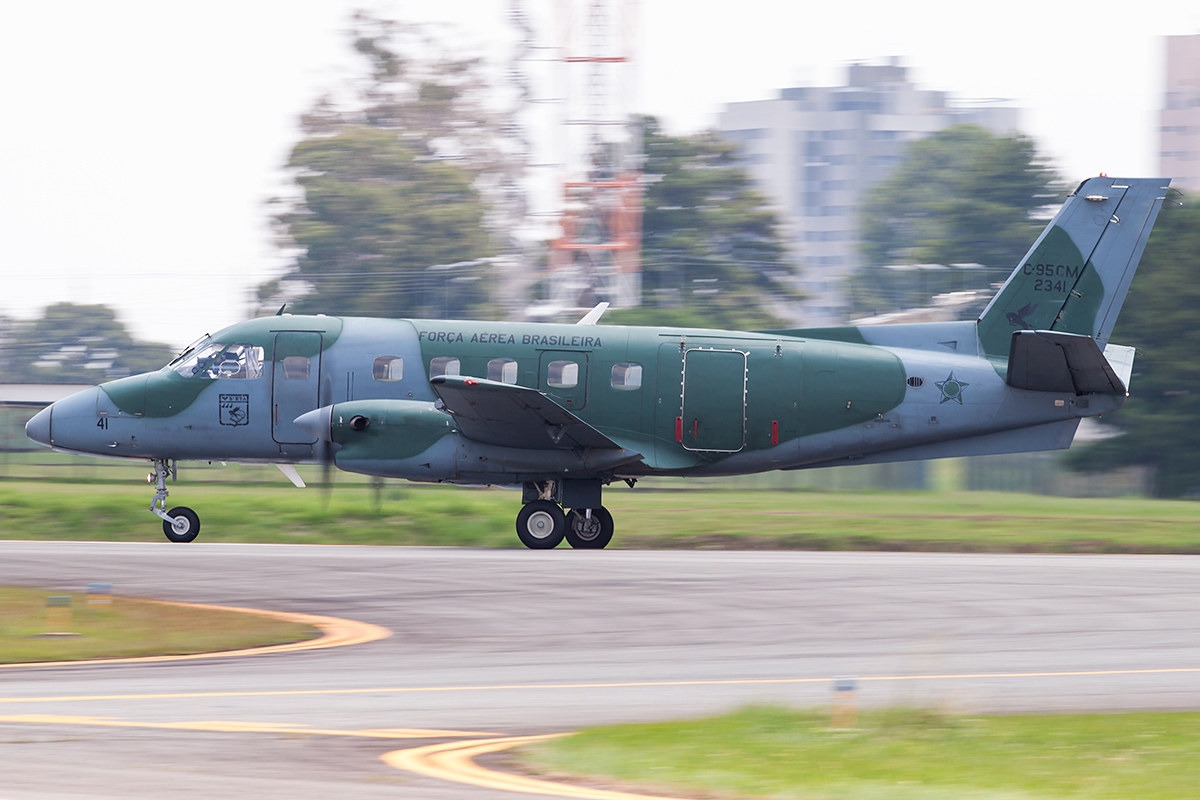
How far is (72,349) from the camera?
69.6 metres

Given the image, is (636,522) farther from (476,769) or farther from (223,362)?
(476,769)

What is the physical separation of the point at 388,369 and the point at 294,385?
162 centimetres

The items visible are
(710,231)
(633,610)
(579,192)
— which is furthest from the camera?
(710,231)

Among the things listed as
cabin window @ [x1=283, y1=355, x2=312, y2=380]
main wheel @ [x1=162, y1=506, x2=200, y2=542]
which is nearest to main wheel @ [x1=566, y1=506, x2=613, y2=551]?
cabin window @ [x1=283, y1=355, x2=312, y2=380]

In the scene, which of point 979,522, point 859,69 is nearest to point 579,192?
point 979,522

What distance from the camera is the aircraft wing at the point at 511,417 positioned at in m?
21.8

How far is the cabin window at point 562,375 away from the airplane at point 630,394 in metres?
0.04

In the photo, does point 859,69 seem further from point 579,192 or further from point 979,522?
point 979,522

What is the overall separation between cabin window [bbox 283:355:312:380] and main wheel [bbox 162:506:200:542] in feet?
9.56

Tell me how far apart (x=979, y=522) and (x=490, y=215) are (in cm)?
4964

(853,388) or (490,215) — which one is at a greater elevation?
(490,215)

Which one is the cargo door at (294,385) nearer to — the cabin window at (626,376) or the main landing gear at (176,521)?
the main landing gear at (176,521)

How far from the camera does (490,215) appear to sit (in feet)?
244

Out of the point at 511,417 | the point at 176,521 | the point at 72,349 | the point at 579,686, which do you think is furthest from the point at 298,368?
the point at 72,349
